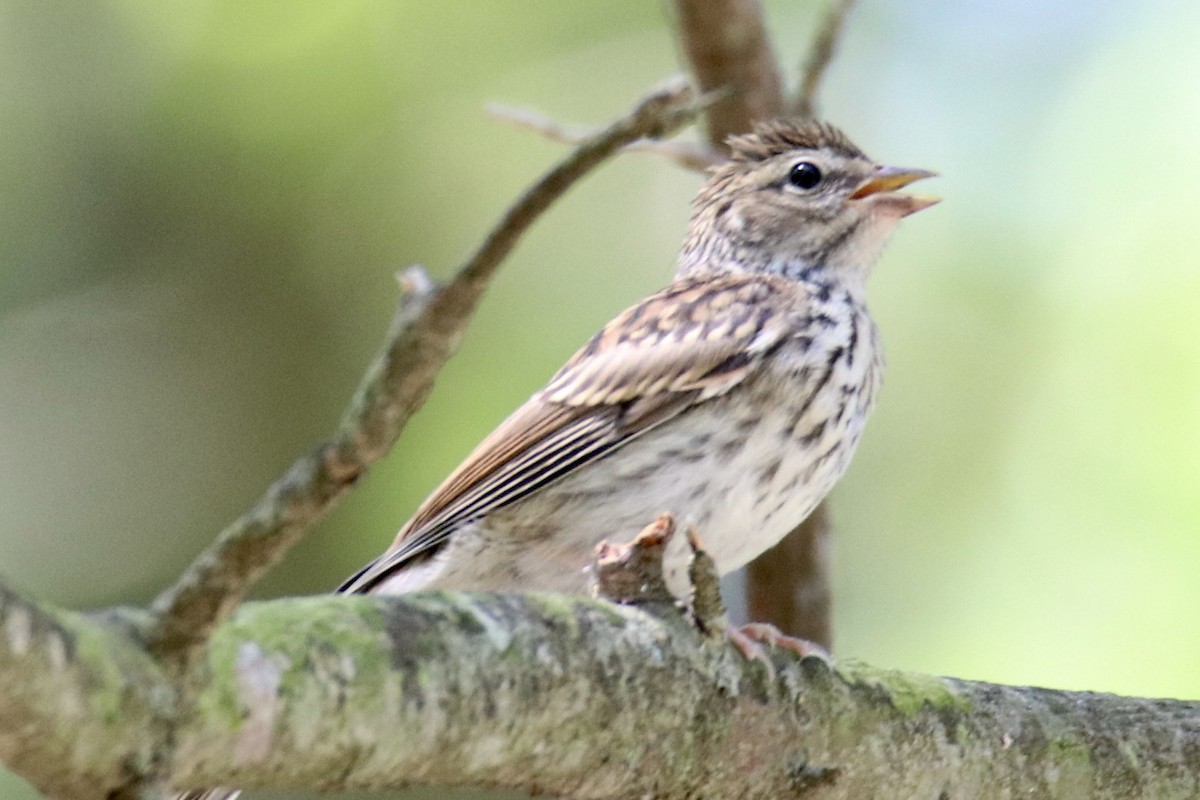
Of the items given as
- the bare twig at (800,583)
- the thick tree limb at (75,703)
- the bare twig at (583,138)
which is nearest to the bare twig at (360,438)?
the thick tree limb at (75,703)

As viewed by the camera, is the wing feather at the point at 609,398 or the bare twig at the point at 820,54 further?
the bare twig at the point at 820,54

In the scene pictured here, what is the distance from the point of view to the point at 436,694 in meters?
2.49

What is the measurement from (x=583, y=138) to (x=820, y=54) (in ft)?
2.81

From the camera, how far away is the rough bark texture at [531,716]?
199 cm

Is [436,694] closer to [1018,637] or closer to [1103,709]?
[1103,709]

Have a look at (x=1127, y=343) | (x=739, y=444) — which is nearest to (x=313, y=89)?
(x=739, y=444)

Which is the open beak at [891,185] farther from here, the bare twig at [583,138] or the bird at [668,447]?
the bare twig at [583,138]

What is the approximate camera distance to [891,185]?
523 centimetres

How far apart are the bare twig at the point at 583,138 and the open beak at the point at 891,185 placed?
0.56 m

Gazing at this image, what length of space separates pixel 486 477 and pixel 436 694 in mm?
1845

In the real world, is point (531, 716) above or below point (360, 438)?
below

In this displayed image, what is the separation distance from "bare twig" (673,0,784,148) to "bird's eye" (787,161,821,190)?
0.83 feet

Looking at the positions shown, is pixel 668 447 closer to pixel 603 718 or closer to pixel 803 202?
pixel 803 202

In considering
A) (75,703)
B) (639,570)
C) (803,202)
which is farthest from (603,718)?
(803,202)
